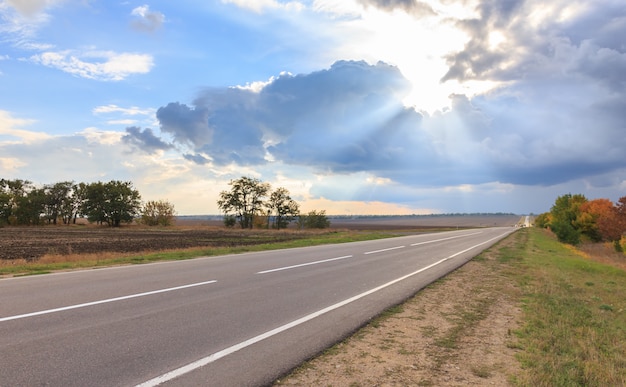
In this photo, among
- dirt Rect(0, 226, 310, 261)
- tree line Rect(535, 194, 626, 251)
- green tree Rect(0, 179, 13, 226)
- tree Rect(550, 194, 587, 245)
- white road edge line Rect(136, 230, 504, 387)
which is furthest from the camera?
green tree Rect(0, 179, 13, 226)

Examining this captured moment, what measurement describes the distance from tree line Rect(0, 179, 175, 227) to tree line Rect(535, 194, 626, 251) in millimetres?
85961

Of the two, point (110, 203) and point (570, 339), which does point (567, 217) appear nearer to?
point (570, 339)

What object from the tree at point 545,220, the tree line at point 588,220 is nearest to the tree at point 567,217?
the tree line at point 588,220

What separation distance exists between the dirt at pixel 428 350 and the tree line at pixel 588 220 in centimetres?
5844

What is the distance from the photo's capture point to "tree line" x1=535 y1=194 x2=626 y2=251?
62.0 meters

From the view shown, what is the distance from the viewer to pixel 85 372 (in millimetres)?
4570

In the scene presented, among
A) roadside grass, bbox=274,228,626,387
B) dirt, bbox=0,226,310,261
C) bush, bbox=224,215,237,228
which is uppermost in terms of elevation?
bush, bbox=224,215,237,228

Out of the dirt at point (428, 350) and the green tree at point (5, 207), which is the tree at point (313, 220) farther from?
the dirt at point (428, 350)

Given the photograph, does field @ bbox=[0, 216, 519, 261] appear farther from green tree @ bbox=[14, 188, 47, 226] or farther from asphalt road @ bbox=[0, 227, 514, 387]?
green tree @ bbox=[14, 188, 47, 226]

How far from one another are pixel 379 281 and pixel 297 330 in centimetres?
615

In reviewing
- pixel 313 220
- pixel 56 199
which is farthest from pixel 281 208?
pixel 56 199

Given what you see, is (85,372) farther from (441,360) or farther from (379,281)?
(379,281)

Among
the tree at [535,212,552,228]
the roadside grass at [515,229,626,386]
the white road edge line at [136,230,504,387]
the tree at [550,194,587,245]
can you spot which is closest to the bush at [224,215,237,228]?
the tree at [550,194,587,245]

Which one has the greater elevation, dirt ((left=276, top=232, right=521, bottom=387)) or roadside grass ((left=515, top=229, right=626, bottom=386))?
dirt ((left=276, top=232, right=521, bottom=387))
